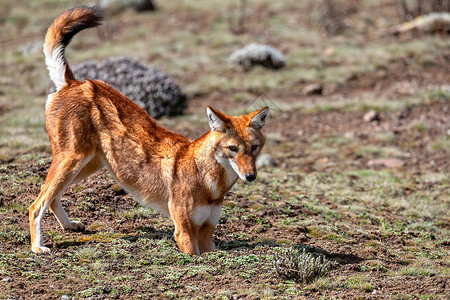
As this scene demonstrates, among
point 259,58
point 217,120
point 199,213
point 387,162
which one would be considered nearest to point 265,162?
point 387,162

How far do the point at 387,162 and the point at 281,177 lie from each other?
3018 mm

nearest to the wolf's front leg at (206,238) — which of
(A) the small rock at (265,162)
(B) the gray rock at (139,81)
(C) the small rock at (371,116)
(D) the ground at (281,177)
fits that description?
(D) the ground at (281,177)

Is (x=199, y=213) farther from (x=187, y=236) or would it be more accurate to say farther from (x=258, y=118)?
(x=258, y=118)

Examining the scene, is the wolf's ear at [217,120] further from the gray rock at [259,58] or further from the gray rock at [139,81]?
the gray rock at [259,58]

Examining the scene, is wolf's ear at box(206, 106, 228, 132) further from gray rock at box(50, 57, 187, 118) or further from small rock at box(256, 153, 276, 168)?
gray rock at box(50, 57, 187, 118)

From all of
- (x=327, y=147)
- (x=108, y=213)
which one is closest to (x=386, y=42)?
(x=327, y=147)

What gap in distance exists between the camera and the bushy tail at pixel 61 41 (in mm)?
7281

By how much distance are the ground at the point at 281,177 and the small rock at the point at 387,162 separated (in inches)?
2.6

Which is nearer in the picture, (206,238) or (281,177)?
(206,238)

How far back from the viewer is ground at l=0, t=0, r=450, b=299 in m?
6.22

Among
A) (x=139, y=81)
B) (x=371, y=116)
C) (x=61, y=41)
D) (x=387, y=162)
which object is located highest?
(x=61, y=41)

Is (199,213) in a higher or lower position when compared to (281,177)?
higher

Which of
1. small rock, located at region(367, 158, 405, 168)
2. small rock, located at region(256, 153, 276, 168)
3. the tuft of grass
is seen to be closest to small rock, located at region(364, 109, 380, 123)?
small rock, located at region(367, 158, 405, 168)

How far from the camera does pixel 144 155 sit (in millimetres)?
6906
